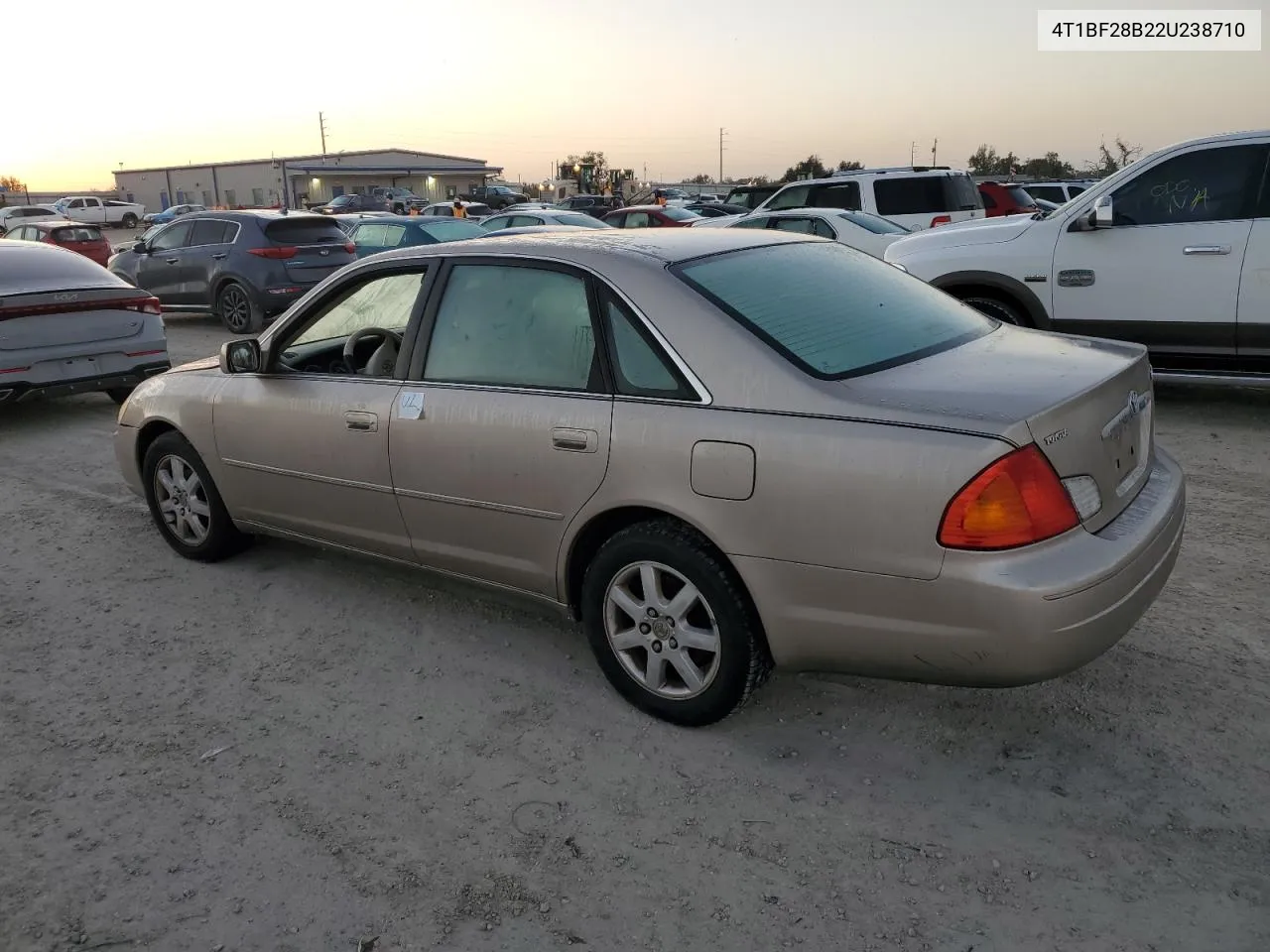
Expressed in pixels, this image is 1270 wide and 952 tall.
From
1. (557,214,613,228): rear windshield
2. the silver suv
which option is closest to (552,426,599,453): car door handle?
the silver suv

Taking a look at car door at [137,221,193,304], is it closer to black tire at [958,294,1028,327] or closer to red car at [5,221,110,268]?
red car at [5,221,110,268]

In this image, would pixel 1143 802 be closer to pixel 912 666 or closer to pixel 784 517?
pixel 912 666

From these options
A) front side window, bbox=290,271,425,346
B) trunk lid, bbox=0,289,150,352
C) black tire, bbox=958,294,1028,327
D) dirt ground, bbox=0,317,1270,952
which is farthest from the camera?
trunk lid, bbox=0,289,150,352

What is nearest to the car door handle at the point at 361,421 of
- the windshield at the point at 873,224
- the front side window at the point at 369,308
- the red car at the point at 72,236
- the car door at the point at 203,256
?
the front side window at the point at 369,308

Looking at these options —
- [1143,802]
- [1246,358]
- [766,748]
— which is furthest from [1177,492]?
[1246,358]

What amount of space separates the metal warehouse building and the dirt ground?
238 ft

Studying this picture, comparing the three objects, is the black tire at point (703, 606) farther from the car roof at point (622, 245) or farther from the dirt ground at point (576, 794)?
the car roof at point (622, 245)

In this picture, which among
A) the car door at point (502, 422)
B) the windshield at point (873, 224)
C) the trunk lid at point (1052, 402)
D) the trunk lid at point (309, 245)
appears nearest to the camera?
the trunk lid at point (1052, 402)

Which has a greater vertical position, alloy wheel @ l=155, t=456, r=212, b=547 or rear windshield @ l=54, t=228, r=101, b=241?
rear windshield @ l=54, t=228, r=101, b=241

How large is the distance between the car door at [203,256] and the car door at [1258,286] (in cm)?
1154

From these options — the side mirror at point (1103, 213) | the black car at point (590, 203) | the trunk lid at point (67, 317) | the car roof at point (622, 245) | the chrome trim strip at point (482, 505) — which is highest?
the black car at point (590, 203)

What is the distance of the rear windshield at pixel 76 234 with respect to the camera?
2020 centimetres

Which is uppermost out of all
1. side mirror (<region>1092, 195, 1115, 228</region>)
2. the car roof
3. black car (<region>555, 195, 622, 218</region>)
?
black car (<region>555, 195, 622, 218</region>)

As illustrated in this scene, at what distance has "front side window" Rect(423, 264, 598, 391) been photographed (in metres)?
3.35
